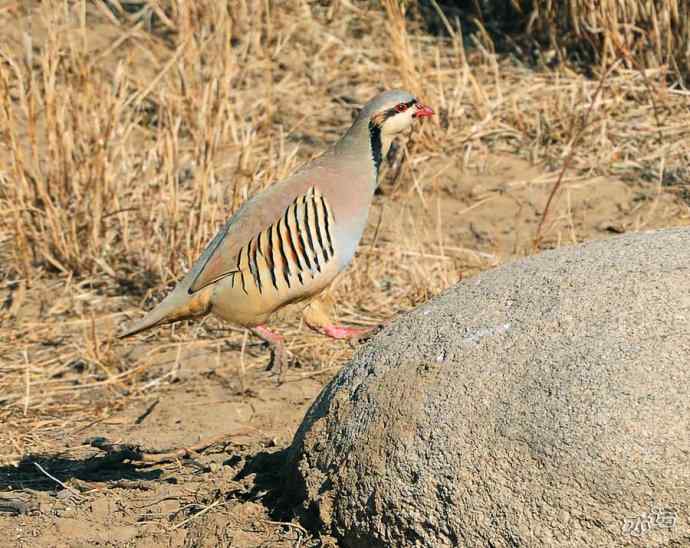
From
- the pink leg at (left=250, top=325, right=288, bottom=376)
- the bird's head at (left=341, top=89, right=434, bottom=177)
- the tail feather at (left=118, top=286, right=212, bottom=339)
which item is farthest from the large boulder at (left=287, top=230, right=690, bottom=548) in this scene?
the bird's head at (left=341, top=89, right=434, bottom=177)

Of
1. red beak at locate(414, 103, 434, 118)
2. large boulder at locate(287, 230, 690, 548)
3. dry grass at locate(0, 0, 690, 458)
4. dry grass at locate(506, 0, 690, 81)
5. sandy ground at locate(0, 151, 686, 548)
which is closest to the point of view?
large boulder at locate(287, 230, 690, 548)

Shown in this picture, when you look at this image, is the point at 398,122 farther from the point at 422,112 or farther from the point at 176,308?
the point at 176,308

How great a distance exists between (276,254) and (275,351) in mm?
385

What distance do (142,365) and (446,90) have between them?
3.27 m

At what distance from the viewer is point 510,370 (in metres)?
2.89

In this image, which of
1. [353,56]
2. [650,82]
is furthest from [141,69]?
[650,82]

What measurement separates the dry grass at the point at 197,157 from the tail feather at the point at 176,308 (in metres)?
0.63

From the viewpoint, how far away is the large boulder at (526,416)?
2.63 meters

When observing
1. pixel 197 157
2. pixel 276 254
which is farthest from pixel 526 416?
pixel 197 157

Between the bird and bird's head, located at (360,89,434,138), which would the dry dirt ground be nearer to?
the bird

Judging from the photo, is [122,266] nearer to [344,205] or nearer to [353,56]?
[344,205]

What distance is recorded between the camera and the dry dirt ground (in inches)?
138

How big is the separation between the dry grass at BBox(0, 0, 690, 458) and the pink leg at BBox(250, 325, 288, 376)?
0.60 metres

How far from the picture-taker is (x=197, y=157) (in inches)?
242
